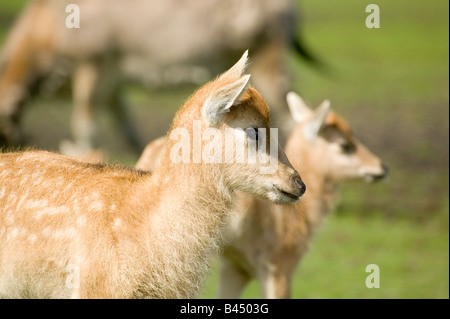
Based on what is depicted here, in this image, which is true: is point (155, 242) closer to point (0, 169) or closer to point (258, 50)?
point (0, 169)

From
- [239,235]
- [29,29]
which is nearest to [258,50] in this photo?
[29,29]

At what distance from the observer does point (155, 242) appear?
4.95 m

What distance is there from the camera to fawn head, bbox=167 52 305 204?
4.95 m

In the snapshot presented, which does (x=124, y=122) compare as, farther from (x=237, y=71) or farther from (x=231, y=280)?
(x=237, y=71)

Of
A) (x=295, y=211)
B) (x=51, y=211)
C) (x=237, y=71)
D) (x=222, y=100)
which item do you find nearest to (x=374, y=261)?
(x=295, y=211)

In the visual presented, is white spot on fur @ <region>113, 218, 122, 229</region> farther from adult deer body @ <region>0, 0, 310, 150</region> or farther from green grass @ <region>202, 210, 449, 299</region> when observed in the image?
adult deer body @ <region>0, 0, 310, 150</region>

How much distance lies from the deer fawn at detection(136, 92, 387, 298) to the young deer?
1019mm

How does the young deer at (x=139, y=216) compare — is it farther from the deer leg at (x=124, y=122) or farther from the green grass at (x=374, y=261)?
the deer leg at (x=124, y=122)

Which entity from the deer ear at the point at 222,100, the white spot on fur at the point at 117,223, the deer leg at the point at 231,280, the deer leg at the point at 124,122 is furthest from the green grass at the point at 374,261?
the deer leg at the point at 124,122

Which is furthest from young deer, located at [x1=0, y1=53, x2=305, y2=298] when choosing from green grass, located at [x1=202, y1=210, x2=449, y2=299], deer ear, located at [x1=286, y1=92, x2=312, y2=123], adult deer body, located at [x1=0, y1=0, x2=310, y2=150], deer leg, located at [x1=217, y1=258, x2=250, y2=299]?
adult deer body, located at [x1=0, y1=0, x2=310, y2=150]

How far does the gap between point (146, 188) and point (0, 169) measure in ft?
3.21

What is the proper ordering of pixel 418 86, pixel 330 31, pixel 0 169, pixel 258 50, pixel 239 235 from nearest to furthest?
pixel 0 169, pixel 239 235, pixel 258 50, pixel 418 86, pixel 330 31

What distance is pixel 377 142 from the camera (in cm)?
1614

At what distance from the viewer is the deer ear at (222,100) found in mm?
4746
